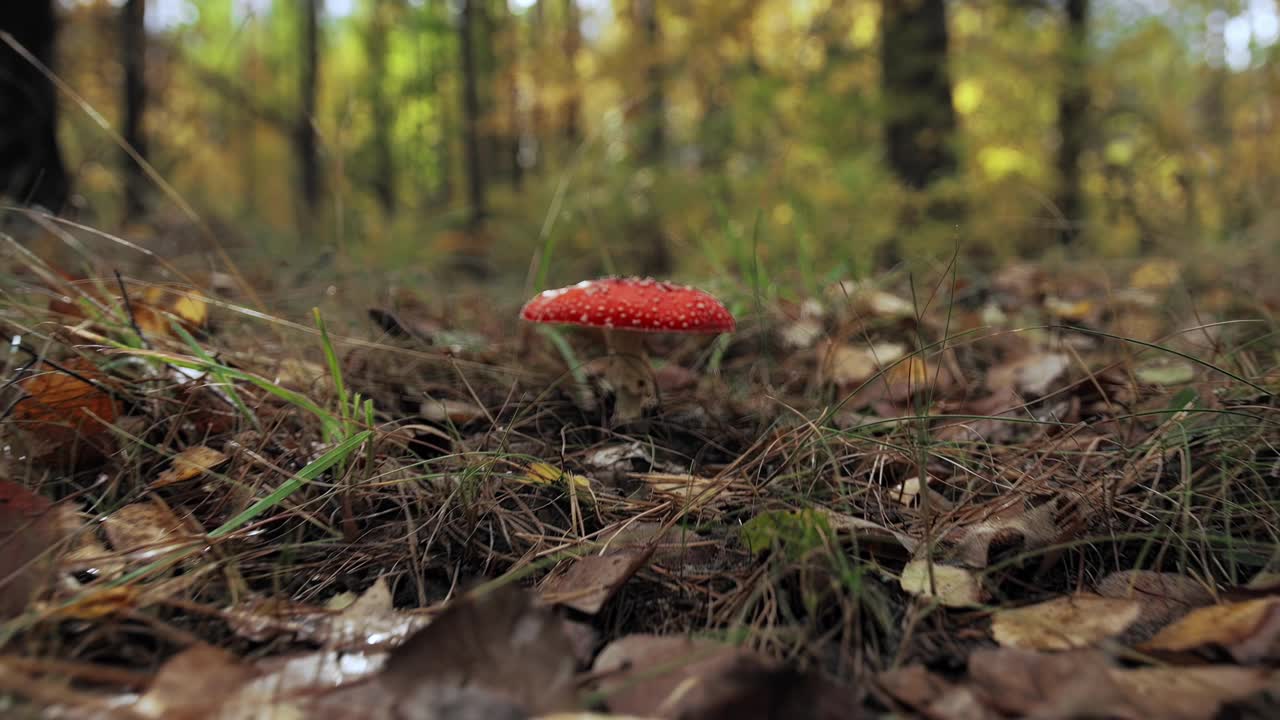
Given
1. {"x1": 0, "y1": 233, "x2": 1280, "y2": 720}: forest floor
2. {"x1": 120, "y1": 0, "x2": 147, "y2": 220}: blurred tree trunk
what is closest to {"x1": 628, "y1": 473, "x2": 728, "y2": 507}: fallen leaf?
{"x1": 0, "y1": 233, "x2": 1280, "y2": 720}: forest floor

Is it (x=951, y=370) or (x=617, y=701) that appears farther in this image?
(x=951, y=370)

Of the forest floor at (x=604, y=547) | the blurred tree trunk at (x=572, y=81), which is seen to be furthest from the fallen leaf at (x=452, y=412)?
the blurred tree trunk at (x=572, y=81)

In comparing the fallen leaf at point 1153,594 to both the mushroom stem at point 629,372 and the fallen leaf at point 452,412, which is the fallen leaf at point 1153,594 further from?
the fallen leaf at point 452,412

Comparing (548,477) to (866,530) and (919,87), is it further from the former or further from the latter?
(919,87)

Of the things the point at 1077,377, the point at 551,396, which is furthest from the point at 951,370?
the point at 551,396

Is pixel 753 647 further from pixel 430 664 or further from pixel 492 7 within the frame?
pixel 492 7
